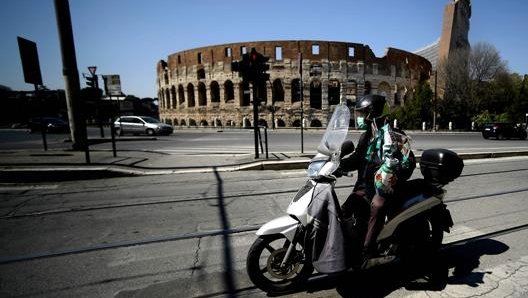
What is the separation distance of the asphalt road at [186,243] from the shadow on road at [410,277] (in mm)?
14

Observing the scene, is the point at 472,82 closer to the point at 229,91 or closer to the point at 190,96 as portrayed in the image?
the point at 229,91

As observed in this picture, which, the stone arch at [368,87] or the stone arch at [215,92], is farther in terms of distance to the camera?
the stone arch at [215,92]

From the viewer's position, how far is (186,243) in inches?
133

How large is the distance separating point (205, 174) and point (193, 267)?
4.45m

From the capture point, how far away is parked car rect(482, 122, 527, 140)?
709 inches

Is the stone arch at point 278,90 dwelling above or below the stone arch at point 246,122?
above

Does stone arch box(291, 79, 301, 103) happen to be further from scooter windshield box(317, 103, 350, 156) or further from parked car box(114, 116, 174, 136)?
scooter windshield box(317, 103, 350, 156)

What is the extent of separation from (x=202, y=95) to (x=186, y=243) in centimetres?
3827

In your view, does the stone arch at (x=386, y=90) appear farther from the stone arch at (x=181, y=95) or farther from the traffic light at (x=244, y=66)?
the traffic light at (x=244, y=66)

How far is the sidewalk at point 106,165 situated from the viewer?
6613 mm

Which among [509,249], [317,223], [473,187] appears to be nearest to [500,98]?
[473,187]

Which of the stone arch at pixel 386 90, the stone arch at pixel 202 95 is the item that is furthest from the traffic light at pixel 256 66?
the stone arch at pixel 386 90

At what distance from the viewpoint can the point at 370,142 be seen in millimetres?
2600

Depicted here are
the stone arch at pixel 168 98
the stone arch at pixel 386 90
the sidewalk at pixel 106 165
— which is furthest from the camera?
the stone arch at pixel 168 98
